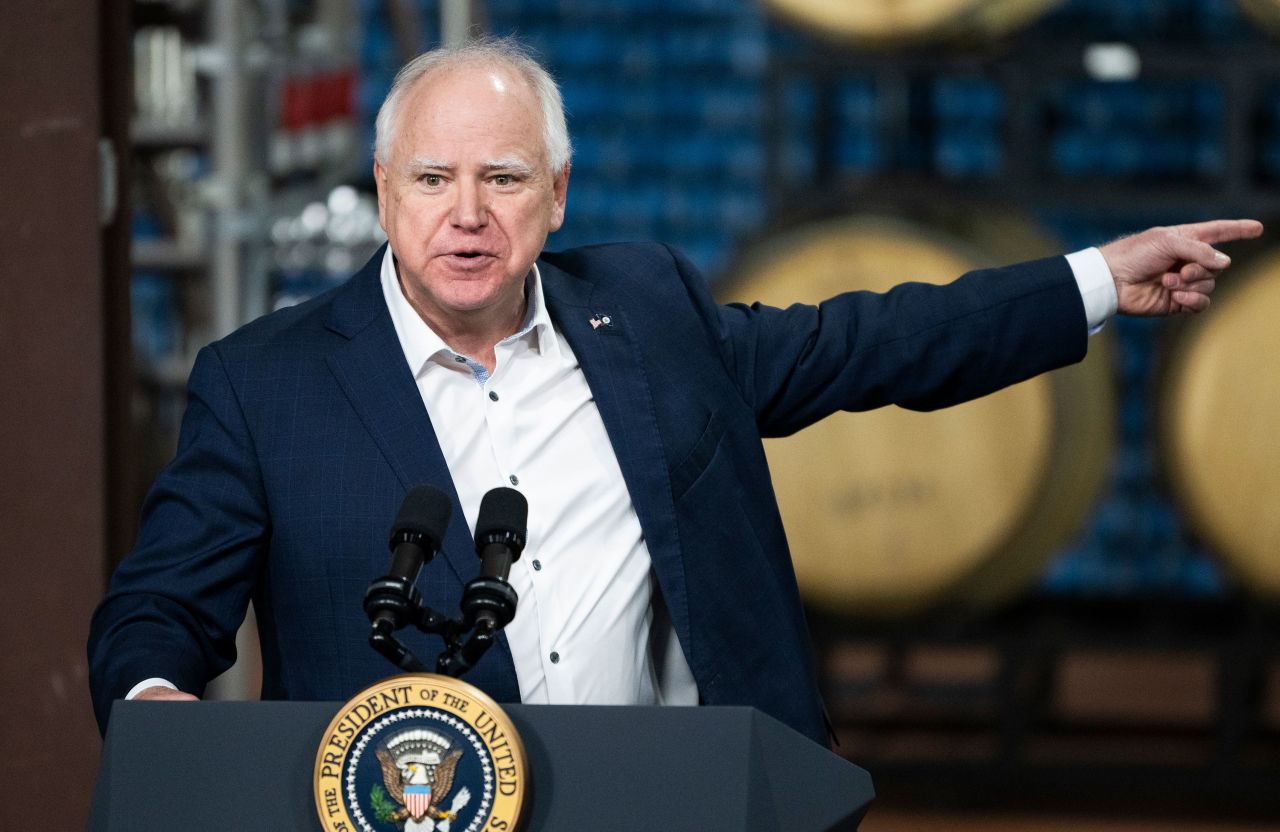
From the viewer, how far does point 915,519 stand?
345 centimetres

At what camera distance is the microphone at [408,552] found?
1121mm

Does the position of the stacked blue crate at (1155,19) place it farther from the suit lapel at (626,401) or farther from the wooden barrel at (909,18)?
the suit lapel at (626,401)

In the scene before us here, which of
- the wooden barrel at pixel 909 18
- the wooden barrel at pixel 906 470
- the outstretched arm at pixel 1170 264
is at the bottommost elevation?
the wooden barrel at pixel 906 470

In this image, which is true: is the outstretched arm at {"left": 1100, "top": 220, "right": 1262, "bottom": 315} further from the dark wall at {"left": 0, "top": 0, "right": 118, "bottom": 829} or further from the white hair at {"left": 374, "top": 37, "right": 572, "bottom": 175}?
Result: the dark wall at {"left": 0, "top": 0, "right": 118, "bottom": 829}

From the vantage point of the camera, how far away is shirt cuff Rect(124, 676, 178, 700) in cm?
133

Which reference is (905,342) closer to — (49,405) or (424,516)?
(424,516)

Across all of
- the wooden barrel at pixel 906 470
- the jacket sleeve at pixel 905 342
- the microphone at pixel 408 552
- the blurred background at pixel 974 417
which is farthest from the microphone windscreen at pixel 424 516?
the wooden barrel at pixel 906 470

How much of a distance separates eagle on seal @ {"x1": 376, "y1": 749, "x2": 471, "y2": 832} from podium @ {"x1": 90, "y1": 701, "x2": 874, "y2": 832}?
51mm

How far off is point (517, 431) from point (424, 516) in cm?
44

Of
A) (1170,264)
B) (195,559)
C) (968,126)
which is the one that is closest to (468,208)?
(195,559)

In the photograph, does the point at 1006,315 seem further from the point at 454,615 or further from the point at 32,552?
the point at 32,552

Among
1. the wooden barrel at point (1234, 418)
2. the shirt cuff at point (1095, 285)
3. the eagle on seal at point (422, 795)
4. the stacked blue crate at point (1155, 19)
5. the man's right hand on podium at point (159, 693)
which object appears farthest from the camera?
Result: the stacked blue crate at point (1155, 19)

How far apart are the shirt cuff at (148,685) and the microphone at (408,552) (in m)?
0.28

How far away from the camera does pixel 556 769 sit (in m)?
1.13
